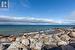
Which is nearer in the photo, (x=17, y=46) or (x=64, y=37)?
(x=17, y=46)

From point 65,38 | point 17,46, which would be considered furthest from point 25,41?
point 65,38

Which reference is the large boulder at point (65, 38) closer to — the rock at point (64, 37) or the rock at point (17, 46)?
the rock at point (64, 37)

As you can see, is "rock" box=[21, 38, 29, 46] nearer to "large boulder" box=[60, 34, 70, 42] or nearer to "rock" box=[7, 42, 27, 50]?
"rock" box=[7, 42, 27, 50]

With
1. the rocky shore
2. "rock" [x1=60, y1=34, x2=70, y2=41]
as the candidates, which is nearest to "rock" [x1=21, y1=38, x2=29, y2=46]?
the rocky shore

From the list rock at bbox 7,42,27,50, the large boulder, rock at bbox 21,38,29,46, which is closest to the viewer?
rock at bbox 7,42,27,50

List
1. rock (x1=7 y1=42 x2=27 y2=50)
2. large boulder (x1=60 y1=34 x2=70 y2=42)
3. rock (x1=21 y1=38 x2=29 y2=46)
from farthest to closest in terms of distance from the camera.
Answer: large boulder (x1=60 y1=34 x2=70 y2=42) < rock (x1=21 y1=38 x2=29 y2=46) < rock (x1=7 y1=42 x2=27 y2=50)

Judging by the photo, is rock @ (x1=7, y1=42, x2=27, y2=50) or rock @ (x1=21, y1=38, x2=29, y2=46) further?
rock @ (x1=21, y1=38, x2=29, y2=46)

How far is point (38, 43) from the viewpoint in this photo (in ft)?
9.22

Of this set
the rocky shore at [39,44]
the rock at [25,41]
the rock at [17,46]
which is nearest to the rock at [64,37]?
the rocky shore at [39,44]

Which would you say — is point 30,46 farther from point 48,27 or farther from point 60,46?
point 48,27

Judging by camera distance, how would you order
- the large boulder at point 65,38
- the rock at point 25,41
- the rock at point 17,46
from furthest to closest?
the large boulder at point 65,38 → the rock at point 25,41 → the rock at point 17,46

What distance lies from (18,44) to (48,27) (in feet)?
6.57

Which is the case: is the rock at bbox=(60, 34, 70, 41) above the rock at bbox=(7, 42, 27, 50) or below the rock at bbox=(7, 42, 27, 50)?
above

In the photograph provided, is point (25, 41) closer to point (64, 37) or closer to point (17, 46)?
point (17, 46)
